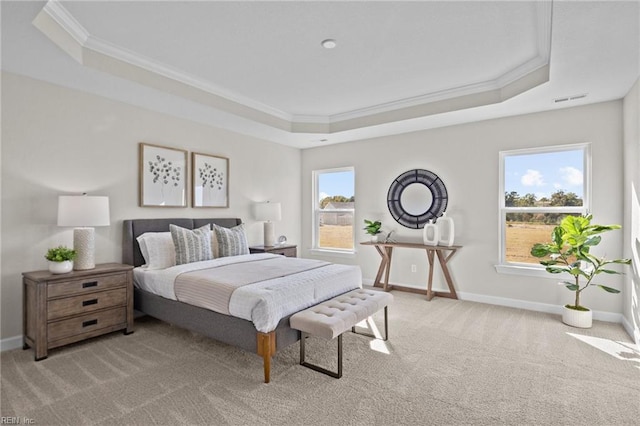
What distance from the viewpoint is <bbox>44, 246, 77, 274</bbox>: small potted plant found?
2938 millimetres

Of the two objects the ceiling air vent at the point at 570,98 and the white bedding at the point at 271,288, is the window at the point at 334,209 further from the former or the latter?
the ceiling air vent at the point at 570,98

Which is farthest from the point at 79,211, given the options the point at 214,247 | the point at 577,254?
the point at 577,254

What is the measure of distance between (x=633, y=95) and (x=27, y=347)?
6.25m

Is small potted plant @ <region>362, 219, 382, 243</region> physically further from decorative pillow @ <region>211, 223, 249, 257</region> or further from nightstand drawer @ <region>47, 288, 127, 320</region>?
nightstand drawer @ <region>47, 288, 127, 320</region>

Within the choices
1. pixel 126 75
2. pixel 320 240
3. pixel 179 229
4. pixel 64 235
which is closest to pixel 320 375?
pixel 179 229

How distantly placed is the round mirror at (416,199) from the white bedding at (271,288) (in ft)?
6.51

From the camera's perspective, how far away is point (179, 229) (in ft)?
12.4

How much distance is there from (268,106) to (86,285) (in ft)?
10.1

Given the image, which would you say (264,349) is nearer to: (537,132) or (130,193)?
(130,193)

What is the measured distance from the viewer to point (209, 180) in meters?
4.74

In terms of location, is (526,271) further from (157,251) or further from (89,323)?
(89,323)

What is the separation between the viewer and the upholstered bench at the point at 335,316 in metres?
2.44

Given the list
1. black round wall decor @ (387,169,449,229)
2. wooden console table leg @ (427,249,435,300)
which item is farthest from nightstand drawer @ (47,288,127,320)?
black round wall decor @ (387,169,449,229)

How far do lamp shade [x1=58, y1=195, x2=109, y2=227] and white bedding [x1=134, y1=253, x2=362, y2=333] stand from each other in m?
0.75
